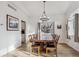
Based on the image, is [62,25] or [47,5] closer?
[47,5]

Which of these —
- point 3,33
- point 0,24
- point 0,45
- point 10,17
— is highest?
point 10,17

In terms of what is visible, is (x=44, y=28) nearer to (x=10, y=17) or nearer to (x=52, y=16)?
(x=52, y=16)

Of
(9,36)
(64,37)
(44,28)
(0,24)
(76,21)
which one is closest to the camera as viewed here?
(0,24)

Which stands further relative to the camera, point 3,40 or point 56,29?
point 56,29

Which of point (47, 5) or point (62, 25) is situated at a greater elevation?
point (47, 5)

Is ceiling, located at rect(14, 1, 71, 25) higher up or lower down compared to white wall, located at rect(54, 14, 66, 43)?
higher up

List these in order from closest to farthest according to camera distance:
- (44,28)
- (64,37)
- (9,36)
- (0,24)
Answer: (0,24)
(9,36)
(64,37)
(44,28)

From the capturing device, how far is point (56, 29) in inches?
431

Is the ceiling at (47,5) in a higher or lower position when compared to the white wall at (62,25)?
higher

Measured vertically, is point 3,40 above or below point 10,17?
below

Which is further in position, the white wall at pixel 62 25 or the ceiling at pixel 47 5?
the white wall at pixel 62 25

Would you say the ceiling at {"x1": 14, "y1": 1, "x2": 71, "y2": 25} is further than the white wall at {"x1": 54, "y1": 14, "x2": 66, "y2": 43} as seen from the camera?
No

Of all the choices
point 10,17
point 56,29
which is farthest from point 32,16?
point 10,17

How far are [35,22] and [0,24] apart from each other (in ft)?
21.6
